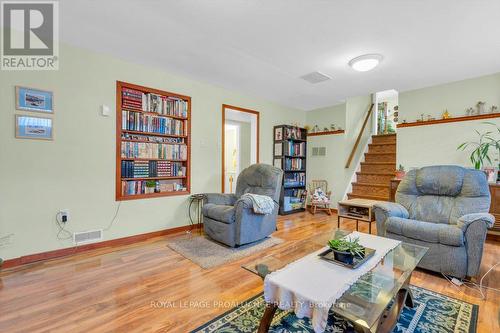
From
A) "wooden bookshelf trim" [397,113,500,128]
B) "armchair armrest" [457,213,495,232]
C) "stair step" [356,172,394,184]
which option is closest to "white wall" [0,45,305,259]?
"armchair armrest" [457,213,495,232]

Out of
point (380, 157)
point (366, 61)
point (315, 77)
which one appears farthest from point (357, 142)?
point (366, 61)

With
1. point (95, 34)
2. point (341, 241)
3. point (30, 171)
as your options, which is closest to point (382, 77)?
point (341, 241)

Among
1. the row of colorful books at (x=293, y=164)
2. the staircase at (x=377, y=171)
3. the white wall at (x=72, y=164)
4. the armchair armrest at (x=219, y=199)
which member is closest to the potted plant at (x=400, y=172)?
the staircase at (x=377, y=171)

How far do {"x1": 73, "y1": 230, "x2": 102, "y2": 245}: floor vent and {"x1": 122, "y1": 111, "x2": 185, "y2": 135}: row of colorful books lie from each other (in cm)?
133

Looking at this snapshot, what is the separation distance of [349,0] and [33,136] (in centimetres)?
327

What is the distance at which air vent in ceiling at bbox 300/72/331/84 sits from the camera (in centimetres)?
345

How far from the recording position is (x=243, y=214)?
283 cm

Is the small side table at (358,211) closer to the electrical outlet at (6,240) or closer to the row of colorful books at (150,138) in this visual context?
the row of colorful books at (150,138)

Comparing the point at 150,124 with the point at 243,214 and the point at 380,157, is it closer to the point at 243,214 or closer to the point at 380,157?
the point at 243,214

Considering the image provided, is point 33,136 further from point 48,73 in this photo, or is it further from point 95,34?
point 95,34

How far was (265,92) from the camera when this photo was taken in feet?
14.2

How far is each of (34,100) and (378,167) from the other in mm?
5642

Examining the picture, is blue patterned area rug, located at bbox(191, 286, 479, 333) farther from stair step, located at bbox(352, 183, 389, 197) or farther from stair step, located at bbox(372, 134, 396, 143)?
stair step, located at bbox(372, 134, 396, 143)

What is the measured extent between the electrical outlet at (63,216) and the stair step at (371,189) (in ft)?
15.8
